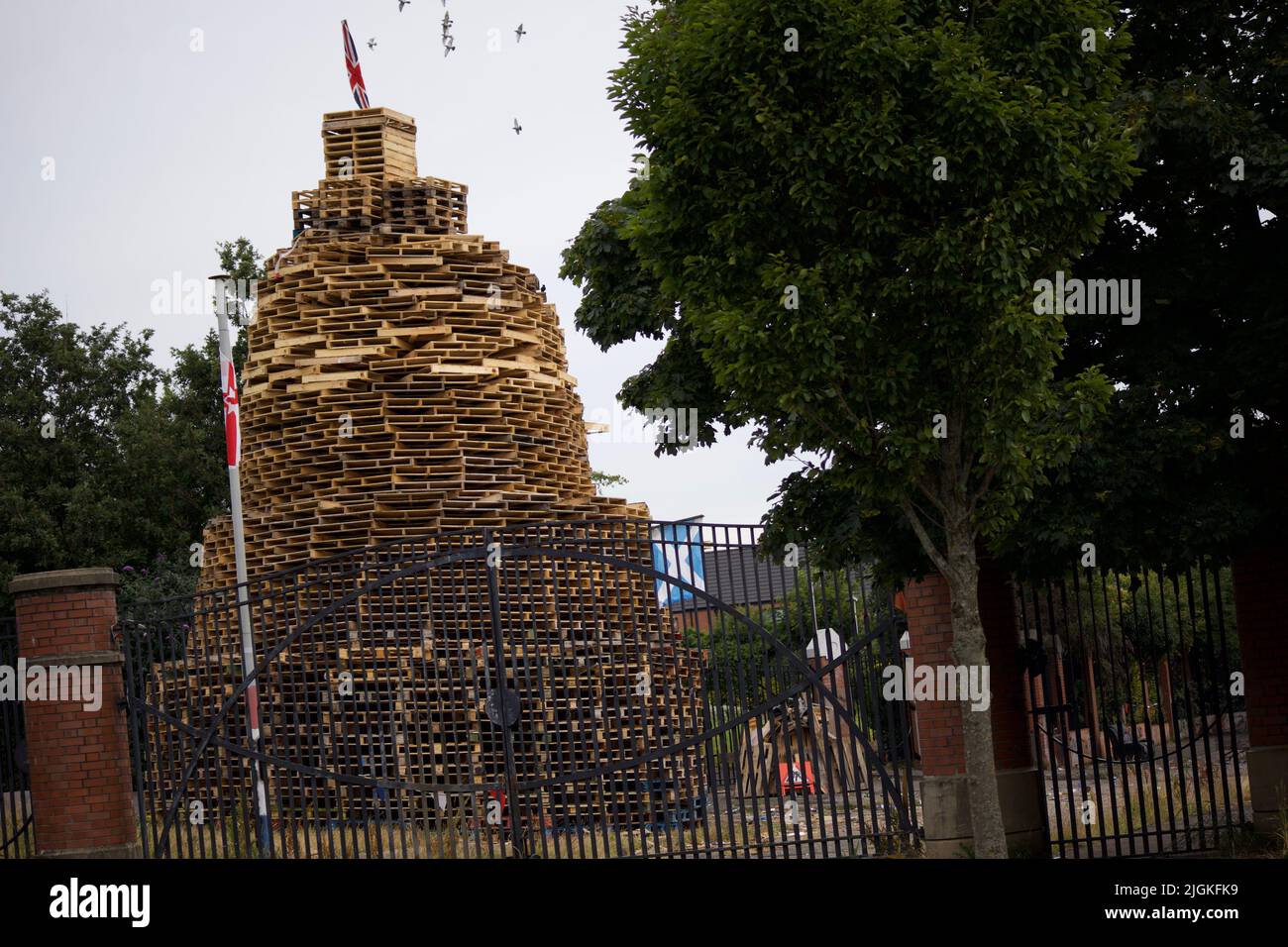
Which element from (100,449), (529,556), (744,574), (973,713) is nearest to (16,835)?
(529,556)

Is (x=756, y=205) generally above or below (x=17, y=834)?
above

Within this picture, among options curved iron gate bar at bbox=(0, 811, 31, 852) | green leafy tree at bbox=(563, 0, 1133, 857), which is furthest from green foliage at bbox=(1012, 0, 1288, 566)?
curved iron gate bar at bbox=(0, 811, 31, 852)

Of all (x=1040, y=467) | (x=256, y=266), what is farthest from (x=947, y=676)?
(x=256, y=266)

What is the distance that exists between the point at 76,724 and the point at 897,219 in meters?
9.66

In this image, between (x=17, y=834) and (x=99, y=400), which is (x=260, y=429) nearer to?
(x=17, y=834)

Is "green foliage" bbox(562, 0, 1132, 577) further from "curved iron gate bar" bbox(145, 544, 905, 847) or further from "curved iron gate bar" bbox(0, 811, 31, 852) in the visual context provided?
"curved iron gate bar" bbox(0, 811, 31, 852)

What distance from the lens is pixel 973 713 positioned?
12.7 m

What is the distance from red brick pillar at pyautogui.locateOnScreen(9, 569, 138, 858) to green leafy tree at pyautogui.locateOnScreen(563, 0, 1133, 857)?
7.17 meters

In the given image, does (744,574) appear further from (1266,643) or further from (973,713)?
(1266,643)

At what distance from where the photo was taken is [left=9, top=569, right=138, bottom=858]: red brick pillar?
15.1 meters

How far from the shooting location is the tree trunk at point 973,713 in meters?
12.7

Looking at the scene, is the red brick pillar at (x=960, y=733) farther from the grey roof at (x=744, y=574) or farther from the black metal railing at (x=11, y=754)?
the black metal railing at (x=11, y=754)
